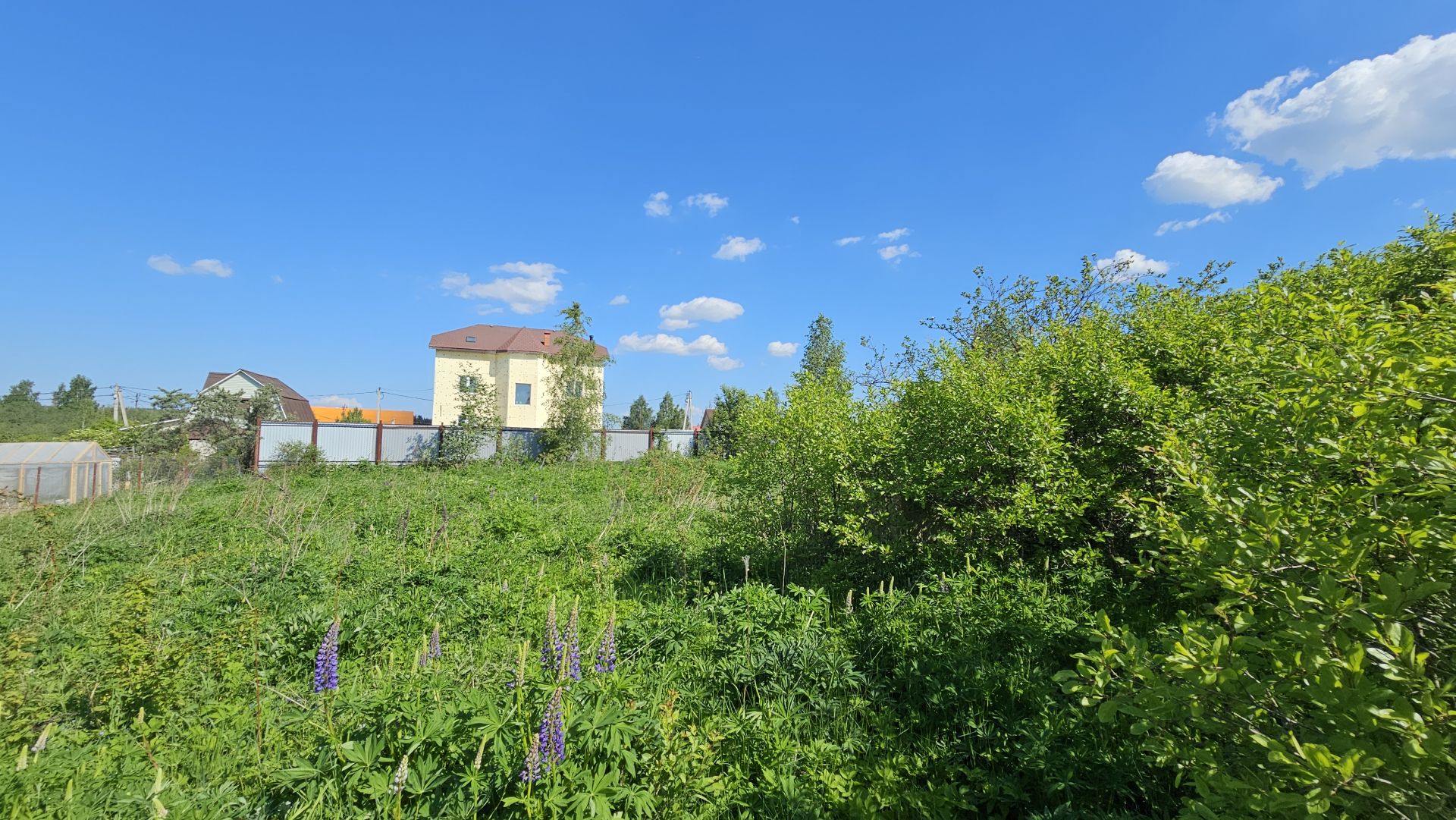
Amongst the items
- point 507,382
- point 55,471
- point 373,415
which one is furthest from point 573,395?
point 373,415

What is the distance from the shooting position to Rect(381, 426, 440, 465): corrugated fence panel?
17.8 meters

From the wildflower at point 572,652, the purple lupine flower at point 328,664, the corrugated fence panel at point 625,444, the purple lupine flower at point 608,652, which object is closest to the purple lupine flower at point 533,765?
the wildflower at point 572,652

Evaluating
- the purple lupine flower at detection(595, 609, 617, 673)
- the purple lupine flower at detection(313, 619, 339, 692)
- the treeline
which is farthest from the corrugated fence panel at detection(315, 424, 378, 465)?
the purple lupine flower at detection(595, 609, 617, 673)

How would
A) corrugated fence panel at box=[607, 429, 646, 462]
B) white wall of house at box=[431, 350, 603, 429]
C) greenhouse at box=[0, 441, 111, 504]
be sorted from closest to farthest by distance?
greenhouse at box=[0, 441, 111, 504], corrugated fence panel at box=[607, 429, 646, 462], white wall of house at box=[431, 350, 603, 429]

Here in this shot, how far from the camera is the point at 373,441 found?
57.6 ft

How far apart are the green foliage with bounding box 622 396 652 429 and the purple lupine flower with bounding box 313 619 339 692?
164 feet

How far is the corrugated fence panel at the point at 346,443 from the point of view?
16.7 metres

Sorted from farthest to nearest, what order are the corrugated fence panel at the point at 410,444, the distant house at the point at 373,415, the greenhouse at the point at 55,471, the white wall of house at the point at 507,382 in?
the distant house at the point at 373,415 < the white wall of house at the point at 507,382 < the corrugated fence panel at the point at 410,444 < the greenhouse at the point at 55,471

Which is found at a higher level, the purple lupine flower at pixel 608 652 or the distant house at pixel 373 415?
the distant house at pixel 373 415

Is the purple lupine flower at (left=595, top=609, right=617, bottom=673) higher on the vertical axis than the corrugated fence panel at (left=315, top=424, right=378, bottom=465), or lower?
lower

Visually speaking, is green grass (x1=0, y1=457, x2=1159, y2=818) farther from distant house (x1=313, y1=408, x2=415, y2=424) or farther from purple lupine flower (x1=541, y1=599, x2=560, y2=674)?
distant house (x1=313, y1=408, x2=415, y2=424)

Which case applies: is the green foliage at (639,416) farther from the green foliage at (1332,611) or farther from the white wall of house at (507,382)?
the green foliage at (1332,611)

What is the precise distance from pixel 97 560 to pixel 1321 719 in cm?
956

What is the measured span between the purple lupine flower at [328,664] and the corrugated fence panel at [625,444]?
18682mm
